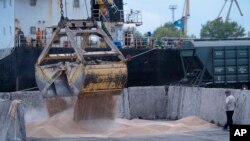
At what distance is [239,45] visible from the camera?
36.2m

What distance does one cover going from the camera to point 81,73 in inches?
781

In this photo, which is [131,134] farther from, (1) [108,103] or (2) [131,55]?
(2) [131,55]

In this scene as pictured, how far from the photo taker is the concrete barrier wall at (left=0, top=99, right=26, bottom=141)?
16.6m

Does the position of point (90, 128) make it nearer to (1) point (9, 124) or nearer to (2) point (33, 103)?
(1) point (9, 124)

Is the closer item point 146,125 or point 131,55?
point 146,125

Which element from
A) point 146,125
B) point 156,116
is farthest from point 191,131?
point 156,116

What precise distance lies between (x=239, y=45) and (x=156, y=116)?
864 cm

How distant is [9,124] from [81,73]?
3.68 metres

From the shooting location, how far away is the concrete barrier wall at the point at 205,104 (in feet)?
71.4

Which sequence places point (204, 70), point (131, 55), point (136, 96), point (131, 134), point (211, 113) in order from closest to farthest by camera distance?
point (131, 134), point (211, 113), point (136, 96), point (204, 70), point (131, 55)

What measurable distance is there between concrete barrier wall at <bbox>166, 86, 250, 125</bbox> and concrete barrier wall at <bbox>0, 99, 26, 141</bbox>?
24.5ft

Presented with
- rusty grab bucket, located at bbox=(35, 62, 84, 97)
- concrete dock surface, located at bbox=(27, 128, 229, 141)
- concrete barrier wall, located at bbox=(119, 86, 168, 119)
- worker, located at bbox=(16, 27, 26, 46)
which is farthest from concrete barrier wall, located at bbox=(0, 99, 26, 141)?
worker, located at bbox=(16, 27, 26, 46)

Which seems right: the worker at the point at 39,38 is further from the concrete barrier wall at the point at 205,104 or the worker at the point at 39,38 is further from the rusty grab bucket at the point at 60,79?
the rusty grab bucket at the point at 60,79

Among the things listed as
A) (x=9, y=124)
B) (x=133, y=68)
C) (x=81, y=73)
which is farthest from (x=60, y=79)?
(x=133, y=68)
